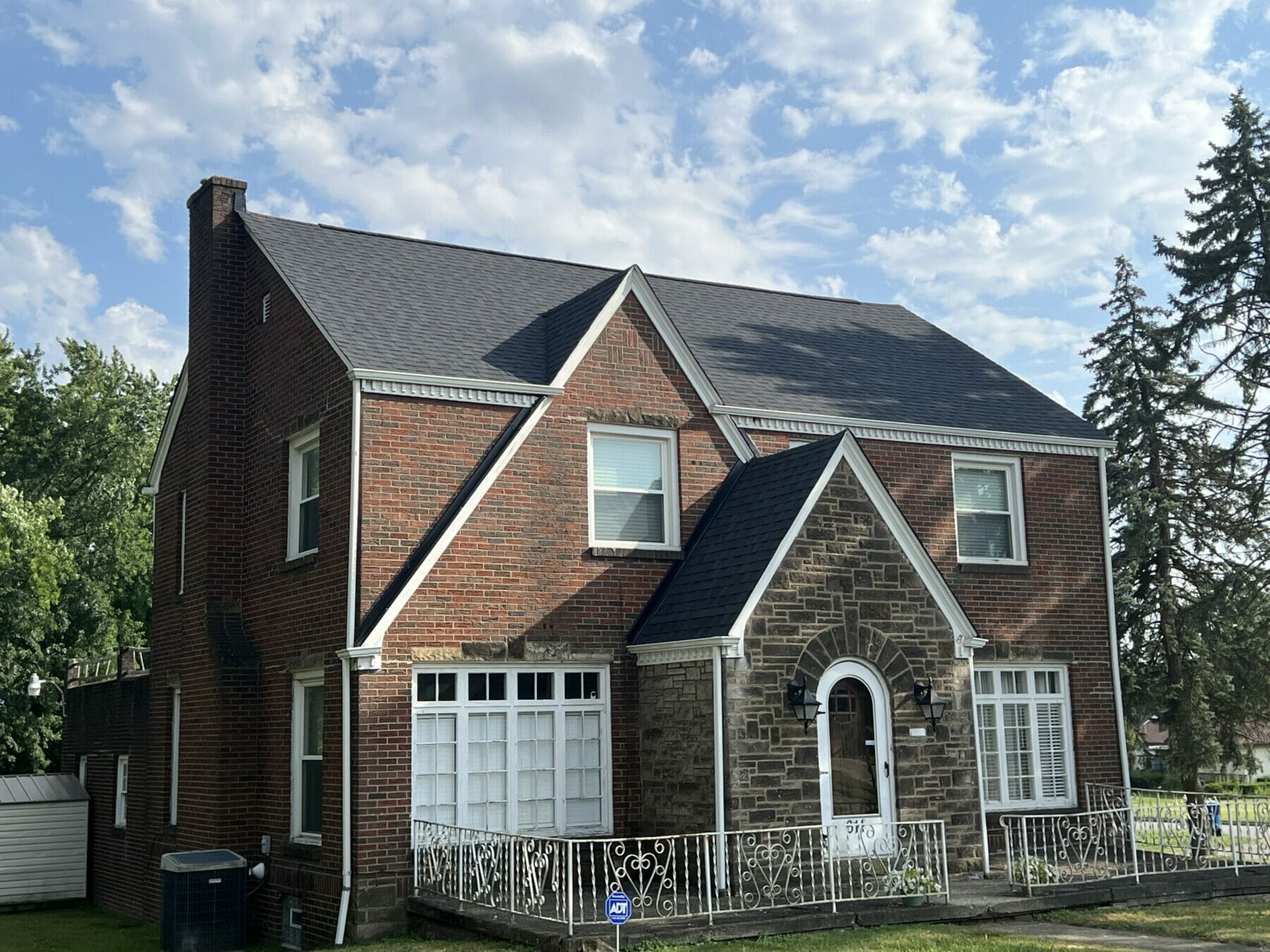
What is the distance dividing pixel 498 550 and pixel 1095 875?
27.9 feet

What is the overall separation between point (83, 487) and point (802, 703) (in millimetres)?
34317

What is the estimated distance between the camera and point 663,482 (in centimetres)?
1795

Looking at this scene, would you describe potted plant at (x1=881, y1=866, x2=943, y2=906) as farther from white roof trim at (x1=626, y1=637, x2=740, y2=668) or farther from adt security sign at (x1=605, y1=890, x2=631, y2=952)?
adt security sign at (x1=605, y1=890, x2=631, y2=952)

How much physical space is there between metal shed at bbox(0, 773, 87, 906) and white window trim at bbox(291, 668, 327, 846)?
11887 mm

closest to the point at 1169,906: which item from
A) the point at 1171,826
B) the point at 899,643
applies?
the point at 1171,826

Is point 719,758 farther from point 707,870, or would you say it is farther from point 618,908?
point 618,908

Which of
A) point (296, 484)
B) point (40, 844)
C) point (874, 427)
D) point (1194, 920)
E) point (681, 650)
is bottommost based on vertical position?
point (40, 844)

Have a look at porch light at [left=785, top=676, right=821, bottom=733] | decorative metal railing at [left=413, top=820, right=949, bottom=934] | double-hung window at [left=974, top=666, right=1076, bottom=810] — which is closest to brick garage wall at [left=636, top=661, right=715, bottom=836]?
decorative metal railing at [left=413, top=820, right=949, bottom=934]

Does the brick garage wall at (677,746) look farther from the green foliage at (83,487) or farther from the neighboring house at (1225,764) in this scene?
the green foliage at (83,487)

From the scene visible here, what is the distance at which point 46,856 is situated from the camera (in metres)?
25.8

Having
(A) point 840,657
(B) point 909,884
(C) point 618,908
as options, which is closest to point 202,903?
(C) point 618,908

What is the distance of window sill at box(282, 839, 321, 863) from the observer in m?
15.8

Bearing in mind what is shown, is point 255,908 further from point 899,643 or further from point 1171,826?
point 1171,826

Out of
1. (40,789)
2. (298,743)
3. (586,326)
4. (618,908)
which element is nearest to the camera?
(618,908)
